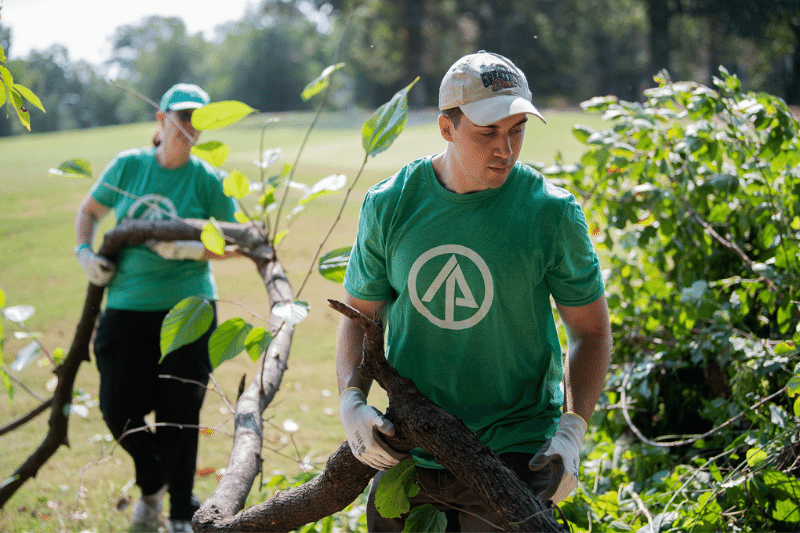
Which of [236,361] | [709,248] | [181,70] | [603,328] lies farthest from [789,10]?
[181,70]

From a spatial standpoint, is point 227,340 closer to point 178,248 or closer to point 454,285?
point 454,285

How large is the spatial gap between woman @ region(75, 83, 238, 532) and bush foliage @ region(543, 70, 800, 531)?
4.46ft

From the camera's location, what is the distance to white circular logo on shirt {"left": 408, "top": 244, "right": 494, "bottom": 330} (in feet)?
4.08

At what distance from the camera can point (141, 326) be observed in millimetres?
2367

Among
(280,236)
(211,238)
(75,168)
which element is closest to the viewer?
(211,238)

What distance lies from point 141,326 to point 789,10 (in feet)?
24.0

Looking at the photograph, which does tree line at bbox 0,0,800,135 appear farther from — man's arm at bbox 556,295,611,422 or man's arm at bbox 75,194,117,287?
man's arm at bbox 556,295,611,422

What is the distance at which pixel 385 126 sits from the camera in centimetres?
153

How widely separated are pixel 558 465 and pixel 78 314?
5144 millimetres

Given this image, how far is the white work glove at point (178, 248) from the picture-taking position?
7.64 feet

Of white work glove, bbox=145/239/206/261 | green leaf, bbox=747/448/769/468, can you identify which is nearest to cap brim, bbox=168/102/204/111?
white work glove, bbox=145/239/206/261

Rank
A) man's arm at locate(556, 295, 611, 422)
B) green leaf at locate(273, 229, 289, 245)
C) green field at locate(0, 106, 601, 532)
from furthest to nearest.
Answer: green field at locate(0, 106, 601, 532) < green leaf at locate(273, 229, 289, 245) < man's arm at locate(556, 295, 611, 422)

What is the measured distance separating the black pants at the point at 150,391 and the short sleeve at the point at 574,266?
1467 millimetres

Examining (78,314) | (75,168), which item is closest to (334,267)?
(75,168)
